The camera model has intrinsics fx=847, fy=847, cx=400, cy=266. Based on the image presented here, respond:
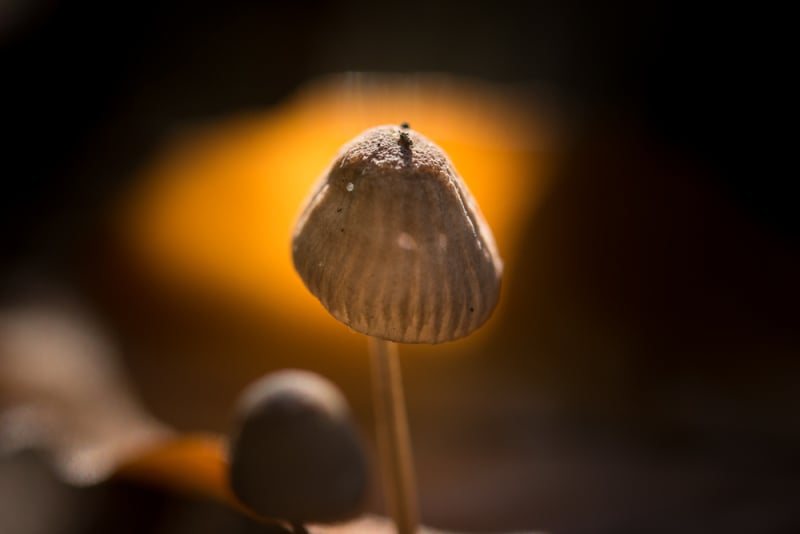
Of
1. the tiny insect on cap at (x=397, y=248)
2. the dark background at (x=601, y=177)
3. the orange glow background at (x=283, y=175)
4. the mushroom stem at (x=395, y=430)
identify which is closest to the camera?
the tiny insect on cap at (x=397, y=248)

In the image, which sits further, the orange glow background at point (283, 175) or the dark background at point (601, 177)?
the orange glow background at point (283, 175)

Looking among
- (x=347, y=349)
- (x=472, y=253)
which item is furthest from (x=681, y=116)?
(x=472, y=253)

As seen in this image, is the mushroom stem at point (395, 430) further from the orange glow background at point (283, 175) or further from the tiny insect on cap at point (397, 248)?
the orange glow background at point (283, 175)

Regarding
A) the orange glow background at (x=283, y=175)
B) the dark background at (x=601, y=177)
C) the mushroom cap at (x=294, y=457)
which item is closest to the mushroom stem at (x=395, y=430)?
the mushroom cap at (x=294, y=457)

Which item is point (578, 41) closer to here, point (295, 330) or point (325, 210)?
point (295, 330)

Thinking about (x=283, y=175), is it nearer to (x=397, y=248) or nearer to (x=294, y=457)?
(x=294, y=457)

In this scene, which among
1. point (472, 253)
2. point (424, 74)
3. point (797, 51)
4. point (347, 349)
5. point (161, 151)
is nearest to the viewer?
point (472, 253)

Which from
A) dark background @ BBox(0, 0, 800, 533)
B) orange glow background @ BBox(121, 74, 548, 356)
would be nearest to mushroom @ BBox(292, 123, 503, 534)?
dark background @ BBox(0, 0, 800, 533)

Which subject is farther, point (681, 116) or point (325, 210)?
point (681, 116)
